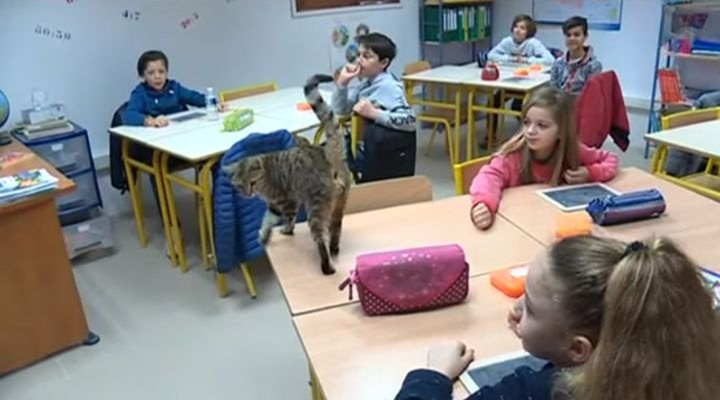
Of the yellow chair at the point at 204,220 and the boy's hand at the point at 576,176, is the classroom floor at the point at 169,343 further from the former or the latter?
the boy's hand at the point at 576,176

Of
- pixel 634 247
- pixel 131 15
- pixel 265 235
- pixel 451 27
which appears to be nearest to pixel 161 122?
pixel 131 15

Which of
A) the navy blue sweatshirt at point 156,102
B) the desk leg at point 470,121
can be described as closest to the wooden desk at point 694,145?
the desk leg at point 470,121

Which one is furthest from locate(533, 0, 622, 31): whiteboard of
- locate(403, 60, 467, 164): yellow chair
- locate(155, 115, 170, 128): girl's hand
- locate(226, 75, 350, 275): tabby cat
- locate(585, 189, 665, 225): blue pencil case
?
locate(226, 75, 350, 275): tabby cat

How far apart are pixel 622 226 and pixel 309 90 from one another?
102 cm

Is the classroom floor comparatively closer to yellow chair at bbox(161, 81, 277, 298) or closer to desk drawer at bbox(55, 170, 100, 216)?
yellow chair at bbox(161, 81, 277, 298)

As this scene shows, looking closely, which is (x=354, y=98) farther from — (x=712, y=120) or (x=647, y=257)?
(x=647, y=257)

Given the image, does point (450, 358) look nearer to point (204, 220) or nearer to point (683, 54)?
point (204, 220)

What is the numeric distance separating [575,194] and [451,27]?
3.93 m

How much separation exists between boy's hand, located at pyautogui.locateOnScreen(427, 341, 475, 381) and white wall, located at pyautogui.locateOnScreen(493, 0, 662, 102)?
16.0 ft

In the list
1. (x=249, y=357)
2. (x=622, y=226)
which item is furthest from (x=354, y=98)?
(x=622, y=226)

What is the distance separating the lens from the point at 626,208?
1.86 m

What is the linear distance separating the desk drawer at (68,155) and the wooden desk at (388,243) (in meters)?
2.22

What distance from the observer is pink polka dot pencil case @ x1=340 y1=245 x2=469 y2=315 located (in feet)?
4.69

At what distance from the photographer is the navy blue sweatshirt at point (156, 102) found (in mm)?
3455
